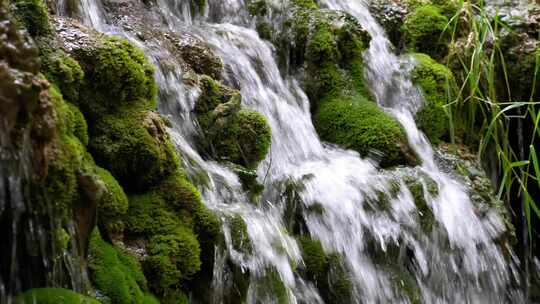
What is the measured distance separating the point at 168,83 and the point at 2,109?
1773 millimetres

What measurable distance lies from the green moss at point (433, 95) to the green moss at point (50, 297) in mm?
3681

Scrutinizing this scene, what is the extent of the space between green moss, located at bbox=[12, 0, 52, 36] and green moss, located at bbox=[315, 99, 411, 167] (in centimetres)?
255

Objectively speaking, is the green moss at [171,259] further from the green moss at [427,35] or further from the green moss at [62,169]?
the green moss at [427,35]

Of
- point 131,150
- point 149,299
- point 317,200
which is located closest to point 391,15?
point 317,200

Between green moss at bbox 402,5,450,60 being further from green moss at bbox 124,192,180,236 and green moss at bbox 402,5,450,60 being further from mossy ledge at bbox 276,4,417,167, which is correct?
green moss at bbox 124,192,180,236

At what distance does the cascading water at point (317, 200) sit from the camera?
325cm

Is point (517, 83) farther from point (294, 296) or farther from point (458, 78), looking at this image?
point (294, 296)

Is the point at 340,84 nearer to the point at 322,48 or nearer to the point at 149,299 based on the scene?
the point at 322,48

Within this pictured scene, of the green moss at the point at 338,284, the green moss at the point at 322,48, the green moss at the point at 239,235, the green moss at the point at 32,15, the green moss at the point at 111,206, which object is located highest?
the green moss at the point at 32,15

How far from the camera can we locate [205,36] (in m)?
4.57

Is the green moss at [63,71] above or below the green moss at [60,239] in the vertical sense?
above

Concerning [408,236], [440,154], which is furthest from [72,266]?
[440,154]

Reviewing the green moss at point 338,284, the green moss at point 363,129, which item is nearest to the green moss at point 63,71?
the green moss at point 338,284

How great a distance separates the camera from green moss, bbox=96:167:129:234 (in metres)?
2.55
